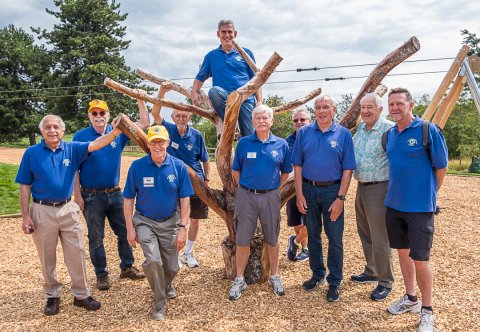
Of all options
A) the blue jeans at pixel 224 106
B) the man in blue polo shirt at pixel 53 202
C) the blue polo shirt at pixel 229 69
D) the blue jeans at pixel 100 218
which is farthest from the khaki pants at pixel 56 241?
A: the blue polo shirt at pixel 229 69

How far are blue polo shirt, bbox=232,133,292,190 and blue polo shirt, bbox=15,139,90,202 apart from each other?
169cm

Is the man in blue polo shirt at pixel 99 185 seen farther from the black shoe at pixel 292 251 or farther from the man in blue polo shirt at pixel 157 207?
the black shoe at pixel 292 251

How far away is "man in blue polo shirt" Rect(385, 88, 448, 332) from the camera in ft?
10.2

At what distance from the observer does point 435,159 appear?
3.09m

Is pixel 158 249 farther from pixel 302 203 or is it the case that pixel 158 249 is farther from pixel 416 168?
pixel 416 168

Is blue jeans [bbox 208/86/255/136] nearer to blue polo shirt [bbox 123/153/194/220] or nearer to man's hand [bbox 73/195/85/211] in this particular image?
blue polo shirt [bbox 123/153/194/220]

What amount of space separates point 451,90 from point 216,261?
4318mm

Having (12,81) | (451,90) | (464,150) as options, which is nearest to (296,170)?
(451,90)

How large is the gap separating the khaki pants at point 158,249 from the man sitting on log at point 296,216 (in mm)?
1865

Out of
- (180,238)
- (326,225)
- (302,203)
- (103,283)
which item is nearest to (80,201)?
(103,283)

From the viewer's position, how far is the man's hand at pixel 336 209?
3.61 m

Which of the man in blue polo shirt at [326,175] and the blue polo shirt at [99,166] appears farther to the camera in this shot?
the blue polo shirt at [99,166]

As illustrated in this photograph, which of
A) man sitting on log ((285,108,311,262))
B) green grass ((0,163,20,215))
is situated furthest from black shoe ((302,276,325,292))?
green grass ((0,163,20,215))

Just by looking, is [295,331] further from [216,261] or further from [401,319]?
[216,261]
